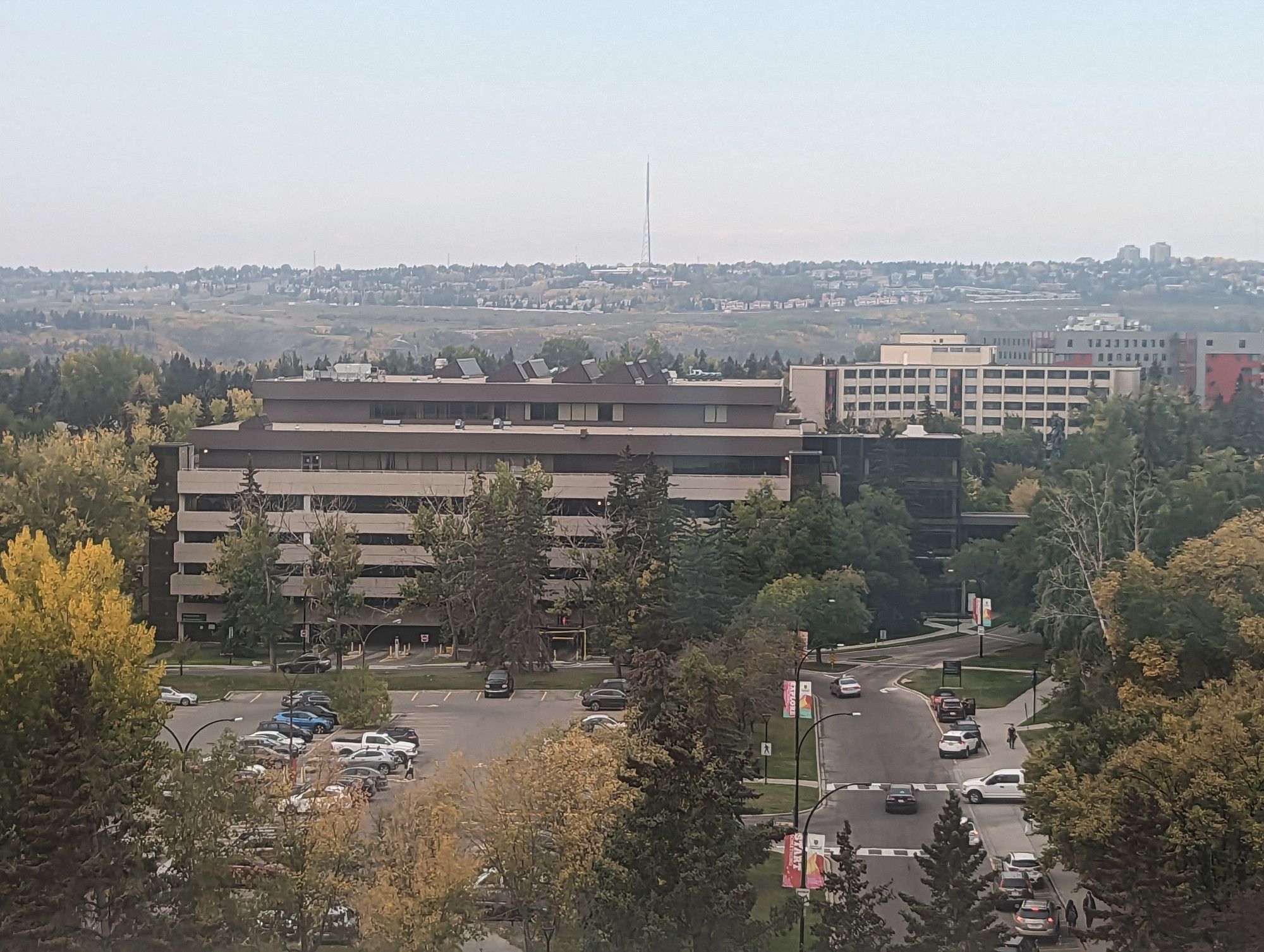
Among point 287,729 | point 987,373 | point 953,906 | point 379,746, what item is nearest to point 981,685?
point 379,746

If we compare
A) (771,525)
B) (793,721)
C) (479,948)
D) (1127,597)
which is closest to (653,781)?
(479,948)

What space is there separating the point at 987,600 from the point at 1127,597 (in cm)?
1312

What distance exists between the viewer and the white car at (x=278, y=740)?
26.0m

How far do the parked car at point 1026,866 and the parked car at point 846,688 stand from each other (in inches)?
460

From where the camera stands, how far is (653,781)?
15.5 m

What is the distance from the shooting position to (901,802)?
23.0 m

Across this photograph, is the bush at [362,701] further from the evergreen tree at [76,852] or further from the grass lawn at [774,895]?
the evergreen tree at [76,852]

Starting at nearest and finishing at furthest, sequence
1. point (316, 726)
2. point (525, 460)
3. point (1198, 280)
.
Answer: point (316, 726), point (525, 460), point (1198, 280)

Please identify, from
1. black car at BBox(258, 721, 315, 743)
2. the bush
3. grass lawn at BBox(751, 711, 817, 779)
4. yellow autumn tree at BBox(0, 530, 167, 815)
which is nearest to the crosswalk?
grass lawn at BBox(751, 711, 817, 779)

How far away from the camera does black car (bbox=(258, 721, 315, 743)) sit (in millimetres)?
27734

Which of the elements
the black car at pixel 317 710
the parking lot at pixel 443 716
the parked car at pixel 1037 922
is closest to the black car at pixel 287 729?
the parking lot at pixel 443 716

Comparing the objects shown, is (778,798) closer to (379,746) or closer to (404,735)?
(379,746)

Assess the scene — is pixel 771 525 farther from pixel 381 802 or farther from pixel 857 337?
pixel 857 337

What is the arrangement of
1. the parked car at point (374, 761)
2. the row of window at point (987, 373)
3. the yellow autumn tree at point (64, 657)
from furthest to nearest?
1. the row of window at point (987, 373)
2. the parked car at point (374, 761)
3. the yellow autumn tree at point (64, 657)
